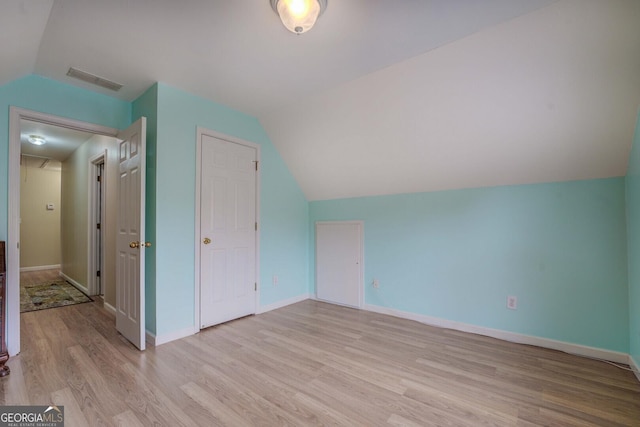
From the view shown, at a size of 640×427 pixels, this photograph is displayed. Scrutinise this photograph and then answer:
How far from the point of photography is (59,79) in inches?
97.7

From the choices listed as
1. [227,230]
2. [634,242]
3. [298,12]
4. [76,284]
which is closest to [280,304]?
[227,230]

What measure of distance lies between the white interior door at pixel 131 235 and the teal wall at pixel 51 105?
10.2 inches

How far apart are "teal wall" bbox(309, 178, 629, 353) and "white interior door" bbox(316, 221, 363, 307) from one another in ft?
0.64

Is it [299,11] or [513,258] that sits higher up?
[299,11]

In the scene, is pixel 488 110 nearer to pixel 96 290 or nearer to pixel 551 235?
pixel 551 235

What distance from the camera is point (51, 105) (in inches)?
97.8

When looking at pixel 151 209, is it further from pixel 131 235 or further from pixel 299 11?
pixel 299 11

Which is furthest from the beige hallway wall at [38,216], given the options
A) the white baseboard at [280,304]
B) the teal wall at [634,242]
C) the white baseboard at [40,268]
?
the teal wall at [634,242]

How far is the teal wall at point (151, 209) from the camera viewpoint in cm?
257

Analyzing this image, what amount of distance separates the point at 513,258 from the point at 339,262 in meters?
1.95

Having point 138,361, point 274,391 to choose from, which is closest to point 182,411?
point 274,391

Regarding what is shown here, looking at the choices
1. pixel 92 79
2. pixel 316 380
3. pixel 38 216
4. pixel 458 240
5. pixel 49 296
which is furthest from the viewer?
pixel 38 216

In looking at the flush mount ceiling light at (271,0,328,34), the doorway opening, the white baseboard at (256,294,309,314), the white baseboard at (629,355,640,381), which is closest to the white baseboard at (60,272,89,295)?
the doorway opening

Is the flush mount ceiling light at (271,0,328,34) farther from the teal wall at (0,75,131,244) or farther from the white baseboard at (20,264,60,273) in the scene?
the white baseboard at (20,264,60,273)
